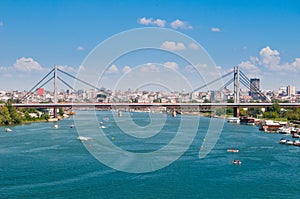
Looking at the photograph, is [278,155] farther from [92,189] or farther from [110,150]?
[92,189]

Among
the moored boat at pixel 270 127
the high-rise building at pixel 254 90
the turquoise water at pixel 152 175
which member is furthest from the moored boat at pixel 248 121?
the turquoise water at pixel 152 175

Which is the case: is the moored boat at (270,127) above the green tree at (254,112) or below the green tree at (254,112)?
below

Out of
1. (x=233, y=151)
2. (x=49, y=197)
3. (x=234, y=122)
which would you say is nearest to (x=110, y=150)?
(x=233, y=151)

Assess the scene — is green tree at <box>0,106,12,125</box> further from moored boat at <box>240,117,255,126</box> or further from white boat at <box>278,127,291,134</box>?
white boat at <box>278,127,291,134</box>

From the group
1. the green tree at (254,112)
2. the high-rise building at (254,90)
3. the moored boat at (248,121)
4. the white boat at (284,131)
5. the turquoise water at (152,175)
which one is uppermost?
the high-rise building at (254,90)

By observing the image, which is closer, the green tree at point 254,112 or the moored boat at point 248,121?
the moored boat at point 248,121

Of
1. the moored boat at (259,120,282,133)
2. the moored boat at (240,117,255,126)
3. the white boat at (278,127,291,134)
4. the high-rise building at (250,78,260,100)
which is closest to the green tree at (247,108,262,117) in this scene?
the high-rise building at (250,78,260,100)

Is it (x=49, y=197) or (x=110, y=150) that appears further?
(x=110, y=150)

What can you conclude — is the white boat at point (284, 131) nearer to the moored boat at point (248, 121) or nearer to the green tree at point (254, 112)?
the moored boat at point (248, 121)
